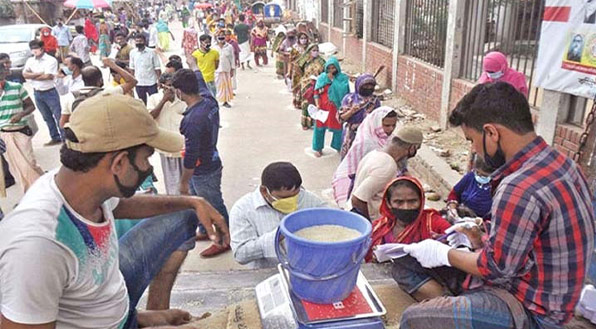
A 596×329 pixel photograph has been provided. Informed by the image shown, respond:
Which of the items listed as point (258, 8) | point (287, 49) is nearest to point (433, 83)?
point (287, 49)

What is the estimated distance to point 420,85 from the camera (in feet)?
29.7

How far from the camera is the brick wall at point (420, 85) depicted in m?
8.35

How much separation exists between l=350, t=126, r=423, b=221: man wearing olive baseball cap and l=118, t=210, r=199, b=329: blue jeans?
1.61 meters

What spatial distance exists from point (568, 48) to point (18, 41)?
50.5ft

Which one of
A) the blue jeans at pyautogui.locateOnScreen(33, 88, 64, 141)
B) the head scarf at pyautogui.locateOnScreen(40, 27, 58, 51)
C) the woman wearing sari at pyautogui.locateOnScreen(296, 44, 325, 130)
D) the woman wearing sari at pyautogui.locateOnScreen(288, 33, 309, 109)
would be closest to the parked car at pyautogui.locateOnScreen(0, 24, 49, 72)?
the head scarf at pyautogui.locateOnScreen(40, 27, 58, 51)

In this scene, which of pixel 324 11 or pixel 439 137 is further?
pixel 324 11

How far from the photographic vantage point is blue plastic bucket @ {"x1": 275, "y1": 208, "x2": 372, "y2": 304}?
77.6 inches

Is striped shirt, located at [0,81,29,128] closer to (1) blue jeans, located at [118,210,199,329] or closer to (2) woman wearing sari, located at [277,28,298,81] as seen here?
(1) blue jeans, located at [118,210,199,329]

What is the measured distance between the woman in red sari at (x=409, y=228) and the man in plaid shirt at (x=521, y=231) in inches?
25.0

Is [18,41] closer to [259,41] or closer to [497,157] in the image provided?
[259,41]

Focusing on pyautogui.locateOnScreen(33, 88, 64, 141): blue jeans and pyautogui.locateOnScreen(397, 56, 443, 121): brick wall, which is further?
pyautogui.locateOnScreen(397, 56, 443, 121): brick wall

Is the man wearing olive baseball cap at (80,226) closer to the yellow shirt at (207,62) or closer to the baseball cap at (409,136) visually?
the baseball cap at (409,136)

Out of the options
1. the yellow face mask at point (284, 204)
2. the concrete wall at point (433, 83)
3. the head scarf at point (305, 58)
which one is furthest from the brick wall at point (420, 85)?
the yellow face mask at point (284, 204)

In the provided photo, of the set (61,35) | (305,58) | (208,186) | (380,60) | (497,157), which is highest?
(497,157)
